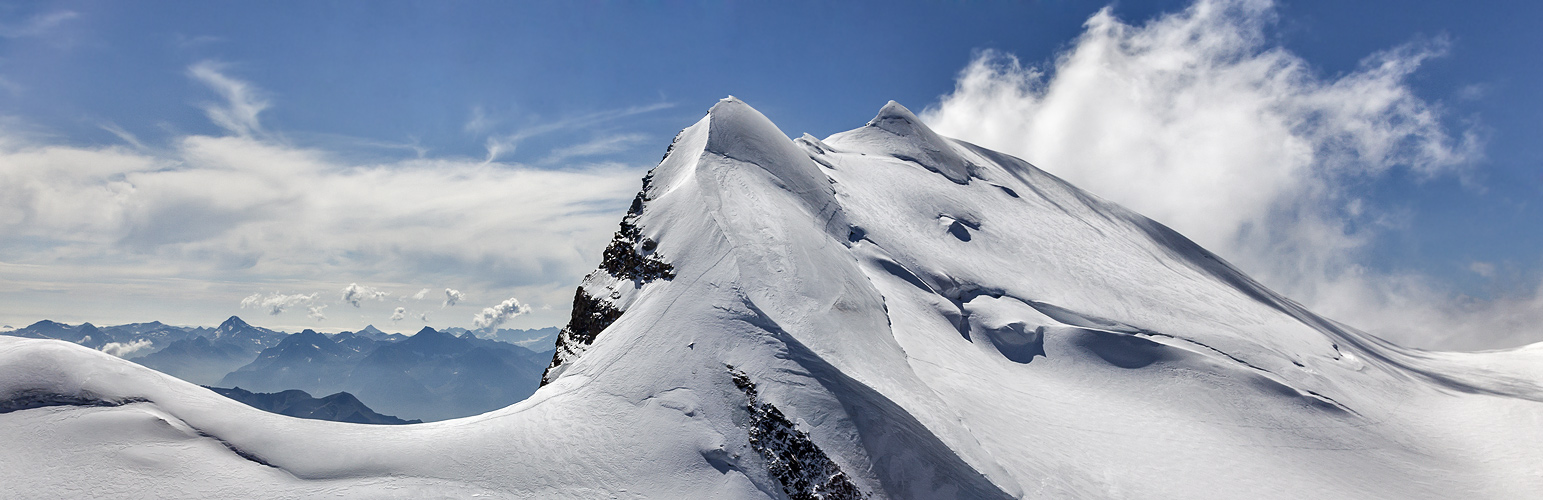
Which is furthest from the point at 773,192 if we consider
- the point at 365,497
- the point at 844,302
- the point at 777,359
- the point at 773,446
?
the point at 365,497

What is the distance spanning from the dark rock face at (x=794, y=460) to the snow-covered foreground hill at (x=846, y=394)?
5 cm

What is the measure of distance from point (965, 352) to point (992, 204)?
19.2 meters

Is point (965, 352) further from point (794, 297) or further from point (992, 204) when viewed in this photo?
point (992, 204)

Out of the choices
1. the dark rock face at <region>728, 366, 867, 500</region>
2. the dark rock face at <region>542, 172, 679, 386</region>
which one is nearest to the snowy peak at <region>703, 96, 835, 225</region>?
the dark rock face at <region>542, 172, 679, 386</region>

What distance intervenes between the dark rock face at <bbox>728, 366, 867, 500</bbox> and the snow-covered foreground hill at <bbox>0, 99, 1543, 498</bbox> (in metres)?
0.05

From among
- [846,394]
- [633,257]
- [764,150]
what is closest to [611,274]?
[633,257]

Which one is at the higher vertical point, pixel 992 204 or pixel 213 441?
pixel 992 204

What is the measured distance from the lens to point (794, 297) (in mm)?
20297

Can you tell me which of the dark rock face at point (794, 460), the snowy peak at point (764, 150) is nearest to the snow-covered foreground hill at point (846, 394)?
the dark rock face at point (794, 460)

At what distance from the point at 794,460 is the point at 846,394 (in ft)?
7.31

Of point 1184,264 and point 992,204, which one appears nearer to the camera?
point 992,204

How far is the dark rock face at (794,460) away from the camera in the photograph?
15.2 m

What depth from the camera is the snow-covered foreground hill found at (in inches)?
559

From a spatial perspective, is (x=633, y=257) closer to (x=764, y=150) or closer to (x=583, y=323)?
(x=583, y=323)
